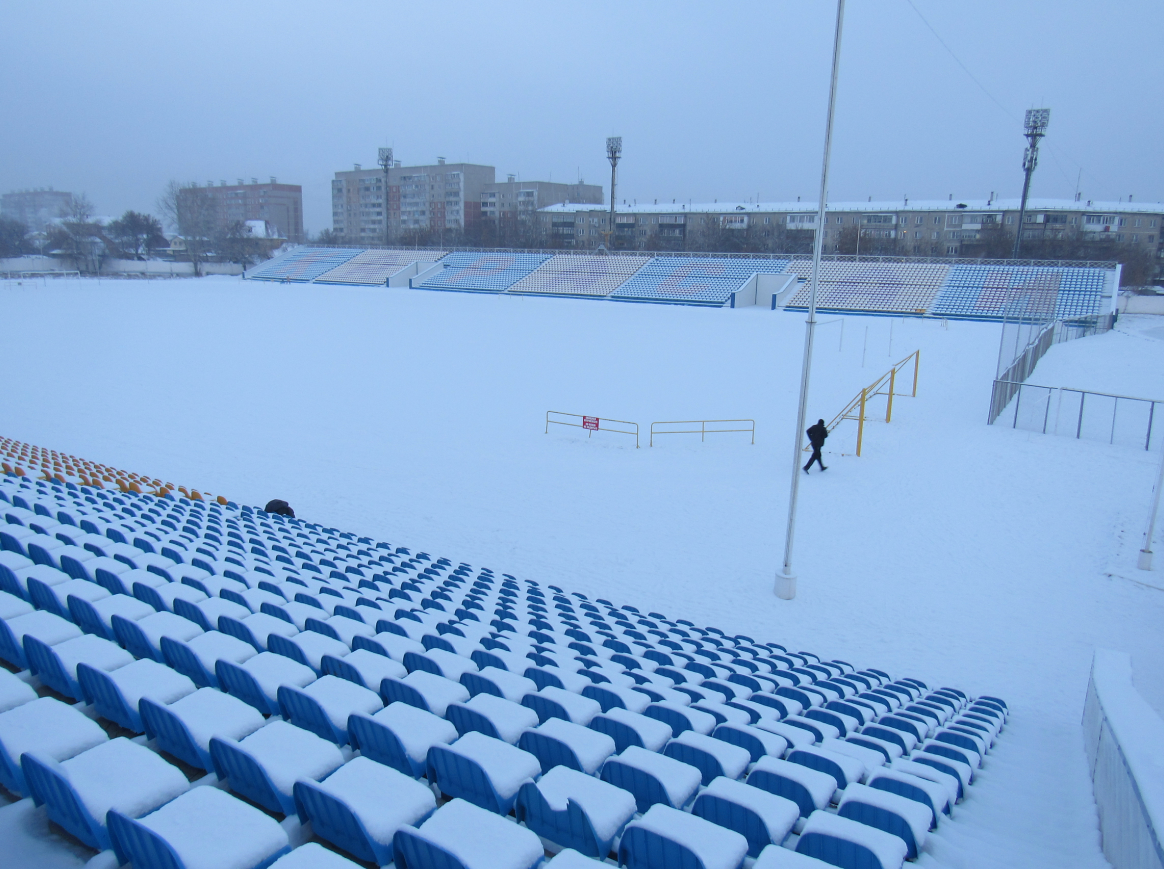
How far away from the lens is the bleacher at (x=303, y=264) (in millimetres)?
73000

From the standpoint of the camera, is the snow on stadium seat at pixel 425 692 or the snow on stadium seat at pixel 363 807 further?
the snow on stadium seat at pixel 425 692

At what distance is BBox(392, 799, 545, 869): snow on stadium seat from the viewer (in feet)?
9.48

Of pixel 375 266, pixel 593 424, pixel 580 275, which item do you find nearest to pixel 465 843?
pixel 593 424

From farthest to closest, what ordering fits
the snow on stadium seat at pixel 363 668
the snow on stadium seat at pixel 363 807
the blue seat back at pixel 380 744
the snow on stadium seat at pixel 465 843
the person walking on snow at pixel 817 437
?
the person walking on snow at pixel 817 437 < the snow on stadium seat at pixel 363 668 < the blue seat back at pixel 380 744 < the snow on stadium seat at pixel 363 807 < the snow on stadium seat at pixel 465 843

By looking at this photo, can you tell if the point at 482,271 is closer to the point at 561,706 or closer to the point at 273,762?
the point at 561,706

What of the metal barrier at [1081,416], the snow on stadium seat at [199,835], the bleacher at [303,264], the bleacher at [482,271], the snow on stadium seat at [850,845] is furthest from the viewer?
the bleacher at [303,264]

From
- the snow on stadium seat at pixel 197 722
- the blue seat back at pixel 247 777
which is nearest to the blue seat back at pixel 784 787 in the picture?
the blue seat back at pixel 247 777

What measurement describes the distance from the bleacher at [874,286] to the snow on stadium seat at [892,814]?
4755cm

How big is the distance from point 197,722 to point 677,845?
257cm

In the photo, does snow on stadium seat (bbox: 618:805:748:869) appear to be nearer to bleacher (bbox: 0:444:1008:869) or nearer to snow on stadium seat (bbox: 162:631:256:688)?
bleacher (bbox: 0:444:1008:869)

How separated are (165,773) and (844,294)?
53490mm

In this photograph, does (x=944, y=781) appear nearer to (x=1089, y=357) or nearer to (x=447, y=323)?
(x=1089, y=357)

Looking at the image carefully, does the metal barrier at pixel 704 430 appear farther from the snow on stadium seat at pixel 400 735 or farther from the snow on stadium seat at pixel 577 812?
the snow on stadium seat at pixel 577 812

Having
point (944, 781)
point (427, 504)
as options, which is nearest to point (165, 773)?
point (944, 781)
